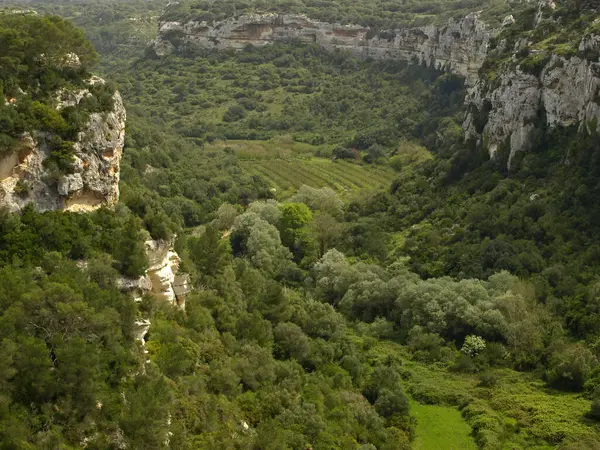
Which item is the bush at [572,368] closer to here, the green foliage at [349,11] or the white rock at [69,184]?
the white rock at [69,184]

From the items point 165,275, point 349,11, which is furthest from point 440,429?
point 349,11

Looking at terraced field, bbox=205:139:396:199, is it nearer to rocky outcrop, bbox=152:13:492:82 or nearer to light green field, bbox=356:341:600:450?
rocky outcrop, bbox=152:13:492:82

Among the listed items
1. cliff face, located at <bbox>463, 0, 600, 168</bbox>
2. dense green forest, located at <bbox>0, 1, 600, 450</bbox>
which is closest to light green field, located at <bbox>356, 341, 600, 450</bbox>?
dense green forest, located at <bbox>0, 1, 600, 450</bbox>

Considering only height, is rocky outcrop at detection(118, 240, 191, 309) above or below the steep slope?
below

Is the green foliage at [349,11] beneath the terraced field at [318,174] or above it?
above

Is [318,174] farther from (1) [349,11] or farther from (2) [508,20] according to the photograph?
(1) [349,11]

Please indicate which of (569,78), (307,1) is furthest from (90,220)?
(307,1)

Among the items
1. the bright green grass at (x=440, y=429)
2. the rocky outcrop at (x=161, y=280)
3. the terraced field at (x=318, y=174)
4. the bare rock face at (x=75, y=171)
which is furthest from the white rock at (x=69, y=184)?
the terraced field at (x=318, y=174)
